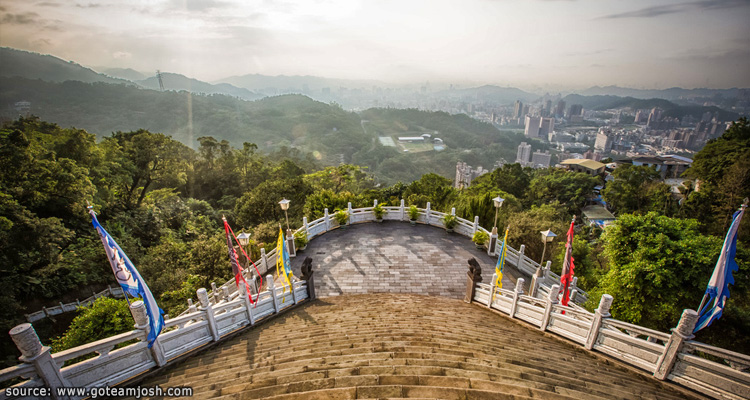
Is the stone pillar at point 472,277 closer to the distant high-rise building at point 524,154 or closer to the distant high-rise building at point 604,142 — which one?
the distant high-rise building at point 524,154

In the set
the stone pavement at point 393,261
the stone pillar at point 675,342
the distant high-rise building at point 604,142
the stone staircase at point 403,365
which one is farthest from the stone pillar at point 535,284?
the distant high-rise building at point 604,142

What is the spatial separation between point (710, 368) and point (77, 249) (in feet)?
86.6

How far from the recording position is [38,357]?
4184 mm

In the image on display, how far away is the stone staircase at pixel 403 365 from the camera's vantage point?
4.57 m

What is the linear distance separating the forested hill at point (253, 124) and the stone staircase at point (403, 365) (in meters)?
71.5

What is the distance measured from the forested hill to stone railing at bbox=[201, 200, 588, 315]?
6289 cm

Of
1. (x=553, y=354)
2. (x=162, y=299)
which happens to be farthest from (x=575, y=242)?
(x=162, y=299)

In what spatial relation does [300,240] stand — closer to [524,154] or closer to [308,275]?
[308,275]

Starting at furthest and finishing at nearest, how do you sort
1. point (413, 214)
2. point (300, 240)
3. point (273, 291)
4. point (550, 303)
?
point (413, 214)
point (300, 240)
point (273, 291)
point (550, 303)

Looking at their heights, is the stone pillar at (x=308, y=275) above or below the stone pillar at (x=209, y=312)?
below

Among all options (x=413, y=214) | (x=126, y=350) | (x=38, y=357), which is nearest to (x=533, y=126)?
(x=413, y=214)

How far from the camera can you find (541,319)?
7.56 metres

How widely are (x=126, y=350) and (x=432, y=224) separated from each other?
13183 mm

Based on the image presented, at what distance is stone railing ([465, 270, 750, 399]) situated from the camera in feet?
15.5
